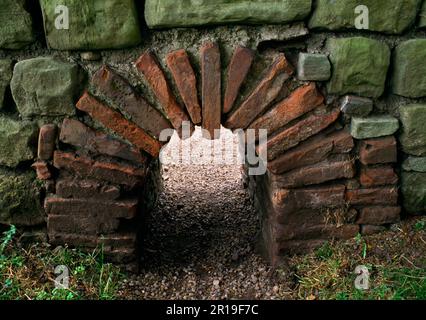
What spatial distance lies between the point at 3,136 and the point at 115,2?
873 mm

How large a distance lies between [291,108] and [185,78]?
53 cm

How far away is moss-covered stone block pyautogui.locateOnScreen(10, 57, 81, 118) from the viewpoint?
2.42 metres

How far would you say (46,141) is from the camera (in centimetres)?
252

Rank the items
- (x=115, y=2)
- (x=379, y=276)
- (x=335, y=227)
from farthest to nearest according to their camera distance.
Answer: (x=335, y=227) → (x=379, y=276) → (x=115, y=2)

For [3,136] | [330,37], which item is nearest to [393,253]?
[330,37]

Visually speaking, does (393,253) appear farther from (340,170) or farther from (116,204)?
(116,204)

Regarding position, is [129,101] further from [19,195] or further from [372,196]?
[372,196]

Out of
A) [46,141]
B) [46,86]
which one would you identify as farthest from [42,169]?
[46,86]

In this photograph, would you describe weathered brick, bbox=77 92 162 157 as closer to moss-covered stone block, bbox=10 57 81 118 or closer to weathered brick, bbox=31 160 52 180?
moss-covered stone block, bbox=10 57 81 118

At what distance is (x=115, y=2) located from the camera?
7.54ft

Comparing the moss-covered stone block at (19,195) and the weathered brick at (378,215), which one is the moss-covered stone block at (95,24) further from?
the weathered brick at (378,215)

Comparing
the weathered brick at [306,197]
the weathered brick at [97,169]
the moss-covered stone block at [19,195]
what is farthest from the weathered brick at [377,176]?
the moss-covered stone block at [19,195]

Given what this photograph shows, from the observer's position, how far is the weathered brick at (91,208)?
2574 mm

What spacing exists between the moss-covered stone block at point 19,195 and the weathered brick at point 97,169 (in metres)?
0.20
